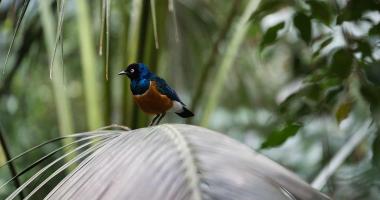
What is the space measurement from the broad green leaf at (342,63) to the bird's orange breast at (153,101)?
269mm

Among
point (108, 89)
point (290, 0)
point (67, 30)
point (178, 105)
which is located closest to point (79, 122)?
point (67, 30)

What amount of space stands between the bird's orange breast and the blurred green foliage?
59 millimetres

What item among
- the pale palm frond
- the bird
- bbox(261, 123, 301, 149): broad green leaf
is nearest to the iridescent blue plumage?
the bird

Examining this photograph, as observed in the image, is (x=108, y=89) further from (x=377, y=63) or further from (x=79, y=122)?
(x=79, y=122)

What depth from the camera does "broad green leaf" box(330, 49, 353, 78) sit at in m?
0.84

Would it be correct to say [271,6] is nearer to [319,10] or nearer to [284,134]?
[319,10]

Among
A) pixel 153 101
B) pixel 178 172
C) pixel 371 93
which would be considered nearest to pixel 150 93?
pixel 153 101

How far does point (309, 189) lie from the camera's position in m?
0.48

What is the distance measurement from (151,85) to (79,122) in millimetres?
964

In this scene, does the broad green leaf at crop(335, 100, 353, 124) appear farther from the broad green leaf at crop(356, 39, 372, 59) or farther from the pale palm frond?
the pale palm frond

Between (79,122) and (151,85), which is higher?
(151,85)

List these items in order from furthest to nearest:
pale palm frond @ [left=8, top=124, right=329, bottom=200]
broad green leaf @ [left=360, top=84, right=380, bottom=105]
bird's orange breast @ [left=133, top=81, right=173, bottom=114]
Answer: broad green leaf @ [left=360, top=84, right=380, bottom=105] → bird's orange breast @ [left=133, top=81, right=173, bottom=114] → pale palm frond @ [left=8, top=124, right=329, bottom=200]

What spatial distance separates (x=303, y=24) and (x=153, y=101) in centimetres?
31

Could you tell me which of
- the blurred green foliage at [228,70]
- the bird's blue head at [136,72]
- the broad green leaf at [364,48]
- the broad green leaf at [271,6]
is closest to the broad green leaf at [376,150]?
the blurred green foliage at [228,70]
